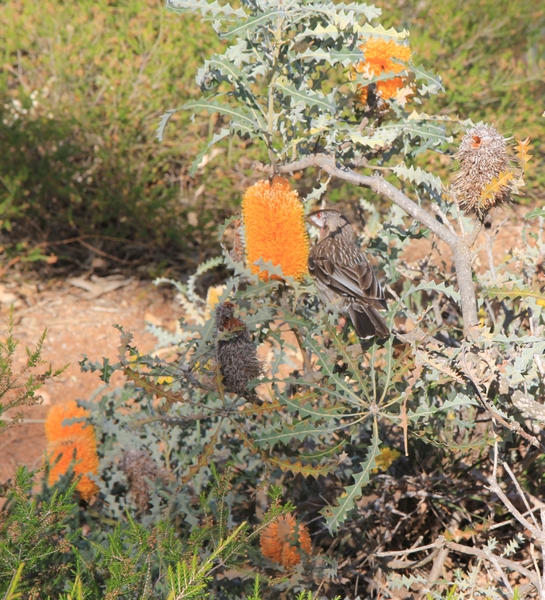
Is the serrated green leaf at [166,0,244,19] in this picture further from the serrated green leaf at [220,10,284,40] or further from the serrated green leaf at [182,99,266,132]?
the serrated green leaf at [182,99,266,132]

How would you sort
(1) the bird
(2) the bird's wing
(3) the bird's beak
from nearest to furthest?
(1) the bird, (2) the bird's wing, (3) the bird's beak

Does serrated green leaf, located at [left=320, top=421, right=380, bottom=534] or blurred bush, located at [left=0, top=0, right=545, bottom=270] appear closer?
serrated green leaf, located at [left=320, top=421, right=380, bottom=534]

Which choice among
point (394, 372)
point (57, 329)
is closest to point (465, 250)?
point (394, 372)

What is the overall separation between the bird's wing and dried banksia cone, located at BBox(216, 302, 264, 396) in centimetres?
57

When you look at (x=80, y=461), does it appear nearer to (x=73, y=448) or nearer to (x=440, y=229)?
(x=73, y=448)

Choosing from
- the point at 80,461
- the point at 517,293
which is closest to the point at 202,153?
Result: the point at 517,293

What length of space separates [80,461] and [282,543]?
925mm

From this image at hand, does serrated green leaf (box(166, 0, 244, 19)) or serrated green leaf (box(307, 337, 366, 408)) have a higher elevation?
serrated green leaf (box(166, 0, 244, 19))

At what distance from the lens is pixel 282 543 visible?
2154mm

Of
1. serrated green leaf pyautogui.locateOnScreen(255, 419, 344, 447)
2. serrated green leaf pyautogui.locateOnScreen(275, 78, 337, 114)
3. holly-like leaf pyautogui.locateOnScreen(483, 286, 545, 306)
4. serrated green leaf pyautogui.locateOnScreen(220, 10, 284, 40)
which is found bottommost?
serrated green leaf pyautogui.locateOnScreen(255, 419, 344, 447)

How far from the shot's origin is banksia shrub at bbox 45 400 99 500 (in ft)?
9.09

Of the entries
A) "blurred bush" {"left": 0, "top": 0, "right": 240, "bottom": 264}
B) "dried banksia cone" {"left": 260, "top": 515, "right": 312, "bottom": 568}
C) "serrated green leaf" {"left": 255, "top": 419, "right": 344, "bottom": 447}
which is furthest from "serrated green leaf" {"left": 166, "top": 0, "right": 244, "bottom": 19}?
"blurred bush" {"left": 0, "top": 0, "right": 240, "bottom": 264}

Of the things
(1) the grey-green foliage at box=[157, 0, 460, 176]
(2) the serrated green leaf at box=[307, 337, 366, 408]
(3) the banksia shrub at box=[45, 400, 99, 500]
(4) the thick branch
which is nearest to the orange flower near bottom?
(3) the banksia shrub at box=[45, 400, 99, 500]

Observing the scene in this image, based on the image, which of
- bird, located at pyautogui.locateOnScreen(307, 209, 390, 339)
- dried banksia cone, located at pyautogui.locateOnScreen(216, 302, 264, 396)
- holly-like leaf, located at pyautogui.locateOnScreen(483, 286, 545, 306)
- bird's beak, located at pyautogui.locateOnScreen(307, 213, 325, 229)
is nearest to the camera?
holly-like leaf, located at pyautogui.locateOnScreen(483, 286, 545, 306)
